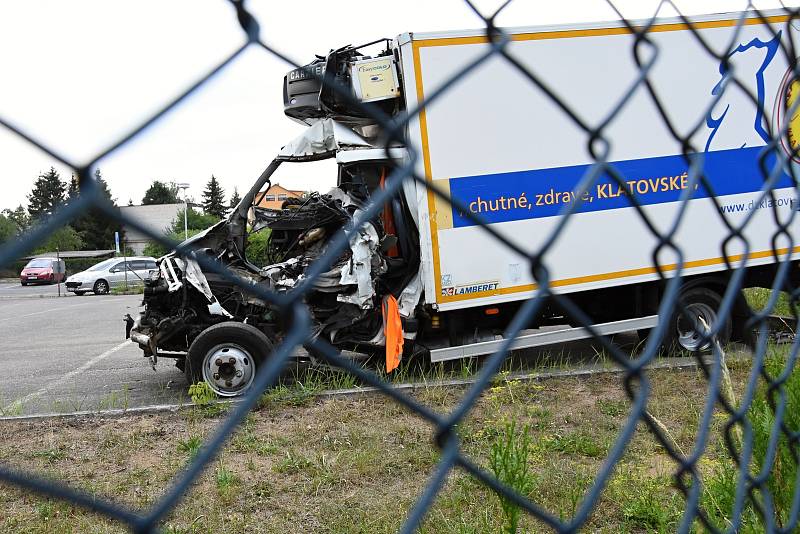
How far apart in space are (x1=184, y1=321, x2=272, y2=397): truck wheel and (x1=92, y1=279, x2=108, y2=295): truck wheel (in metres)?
18.9

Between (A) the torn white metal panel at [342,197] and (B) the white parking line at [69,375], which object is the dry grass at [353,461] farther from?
(A) the torn white metal panel at [342,197]

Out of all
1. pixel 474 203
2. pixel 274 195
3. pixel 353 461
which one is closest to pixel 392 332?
pixel 474 203

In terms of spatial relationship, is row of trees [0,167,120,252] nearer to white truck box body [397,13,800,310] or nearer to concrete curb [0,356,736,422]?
concrete curb [0,356,736,422]

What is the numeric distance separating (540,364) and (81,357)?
6347mm

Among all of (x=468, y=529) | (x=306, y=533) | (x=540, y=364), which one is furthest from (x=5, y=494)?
(x=540, y=364)

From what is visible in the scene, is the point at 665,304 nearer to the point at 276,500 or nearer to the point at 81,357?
the point at 276,500

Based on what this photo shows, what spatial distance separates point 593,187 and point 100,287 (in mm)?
20770

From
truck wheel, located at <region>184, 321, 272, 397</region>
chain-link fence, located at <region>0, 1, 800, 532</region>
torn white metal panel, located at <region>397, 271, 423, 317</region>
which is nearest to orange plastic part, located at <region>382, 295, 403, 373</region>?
torn white metal panel, located at <region>397, 271, 423, 317</region>

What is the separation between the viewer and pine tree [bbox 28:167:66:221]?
0.61 metres

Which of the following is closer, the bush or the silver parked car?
the bush

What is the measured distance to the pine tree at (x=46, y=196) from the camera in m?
0.61

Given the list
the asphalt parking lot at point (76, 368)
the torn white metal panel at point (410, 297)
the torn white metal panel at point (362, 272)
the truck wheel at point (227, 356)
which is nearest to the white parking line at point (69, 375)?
the asphalt parking lot at point (76, 368)

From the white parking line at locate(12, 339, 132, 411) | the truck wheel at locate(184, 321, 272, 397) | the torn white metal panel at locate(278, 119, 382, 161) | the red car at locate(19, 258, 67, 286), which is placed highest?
the torn white metal panel at locate(278, 119, 382, 161)

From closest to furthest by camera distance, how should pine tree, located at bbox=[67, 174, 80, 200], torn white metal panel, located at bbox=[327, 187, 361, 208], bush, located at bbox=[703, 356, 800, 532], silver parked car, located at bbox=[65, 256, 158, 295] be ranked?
pine tree, located at bbox=[67, 174, 80, 200] < bush, located at bbox=[703, 356, 800, 532] < torn white metal panel, located at bbox=[327, 187, 361, 208] < silver parked car, located at bbox=[65, 256, 158, 295]
